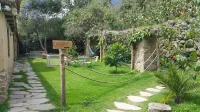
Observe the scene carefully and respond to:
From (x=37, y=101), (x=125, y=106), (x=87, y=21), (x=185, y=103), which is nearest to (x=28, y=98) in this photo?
(x=37, y=101)

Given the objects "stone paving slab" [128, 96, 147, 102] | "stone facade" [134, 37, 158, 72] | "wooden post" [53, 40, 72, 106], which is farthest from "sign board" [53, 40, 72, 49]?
"stone facade" [134, 37, 158, 72]

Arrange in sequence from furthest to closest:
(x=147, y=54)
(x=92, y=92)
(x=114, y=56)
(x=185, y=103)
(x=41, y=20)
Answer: (x=41, y=20) → (x=114, y=56) → (x=147, y=54) → (x=92, y=92) → (x=185, y=103)

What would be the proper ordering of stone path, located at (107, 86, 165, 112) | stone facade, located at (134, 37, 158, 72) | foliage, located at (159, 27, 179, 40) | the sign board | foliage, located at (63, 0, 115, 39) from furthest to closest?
1. foliage, located at (63, 0, 115, 39)
2. foliage, located at (159, 27, 179, 40)
3. stone facade, located at (134, 37, 158, 72)
4. the sign board
5. stone path, located at (107, 86, 165, 112)

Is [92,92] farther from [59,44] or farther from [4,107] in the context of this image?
[4,107]

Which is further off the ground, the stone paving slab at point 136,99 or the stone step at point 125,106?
the stone paving slab at point 136,99

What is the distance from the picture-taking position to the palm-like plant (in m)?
4.72

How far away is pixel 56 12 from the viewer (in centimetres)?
2147

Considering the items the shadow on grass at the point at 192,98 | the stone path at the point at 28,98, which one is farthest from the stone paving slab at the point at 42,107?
the shadow on grass at the point at 192,98

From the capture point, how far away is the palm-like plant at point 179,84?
472 centimetres

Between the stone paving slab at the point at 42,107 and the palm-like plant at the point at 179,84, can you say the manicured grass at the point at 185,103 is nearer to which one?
the palm-like plant at the point at 179,84

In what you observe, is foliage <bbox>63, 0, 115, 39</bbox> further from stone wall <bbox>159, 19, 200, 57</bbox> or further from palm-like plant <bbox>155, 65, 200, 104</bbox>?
palm-like plant <bbox>155, 65, 200, 104</bbox>

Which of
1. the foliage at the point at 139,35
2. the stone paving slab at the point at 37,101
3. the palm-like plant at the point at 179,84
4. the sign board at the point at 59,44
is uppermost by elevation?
the foliage at the point at 139,35

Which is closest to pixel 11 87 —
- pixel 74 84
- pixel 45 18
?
pixel 74 84

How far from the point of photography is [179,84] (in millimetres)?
4703
